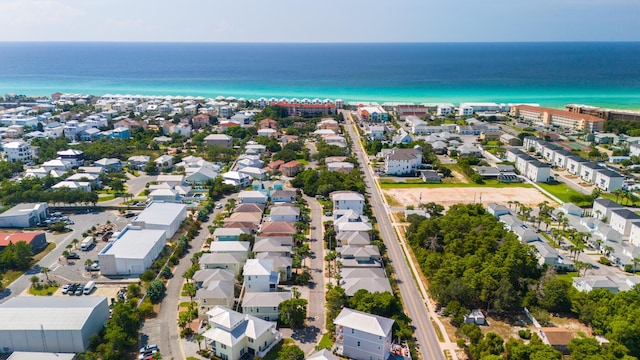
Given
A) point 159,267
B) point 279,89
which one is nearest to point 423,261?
point 159,267

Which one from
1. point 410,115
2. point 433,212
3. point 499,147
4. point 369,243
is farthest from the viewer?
point 410,115

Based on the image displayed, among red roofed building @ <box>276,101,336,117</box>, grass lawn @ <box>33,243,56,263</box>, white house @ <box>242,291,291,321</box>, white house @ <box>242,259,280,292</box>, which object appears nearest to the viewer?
white house @ <box>242,291,291,321</box>

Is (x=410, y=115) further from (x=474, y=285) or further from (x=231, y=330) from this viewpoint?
(x=231, y=330)

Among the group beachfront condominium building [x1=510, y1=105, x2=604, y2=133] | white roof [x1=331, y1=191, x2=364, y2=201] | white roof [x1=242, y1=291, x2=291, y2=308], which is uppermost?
beachfront condominium building [x1=510, y1=105, x2=604, y2=133]

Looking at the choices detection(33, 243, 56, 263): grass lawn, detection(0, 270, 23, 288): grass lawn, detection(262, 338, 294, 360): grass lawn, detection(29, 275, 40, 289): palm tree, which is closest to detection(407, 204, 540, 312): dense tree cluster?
detection(262, 338, 294, 360): grass lawn

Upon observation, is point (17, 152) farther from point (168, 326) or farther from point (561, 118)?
point (561, 118)

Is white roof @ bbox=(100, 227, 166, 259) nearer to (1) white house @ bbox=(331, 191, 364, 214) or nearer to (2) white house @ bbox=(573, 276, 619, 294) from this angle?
(1) white house @ bbox=(331, 191, 364, 214)

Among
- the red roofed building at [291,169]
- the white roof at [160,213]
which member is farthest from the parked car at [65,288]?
the red roofed building at [291,169]
